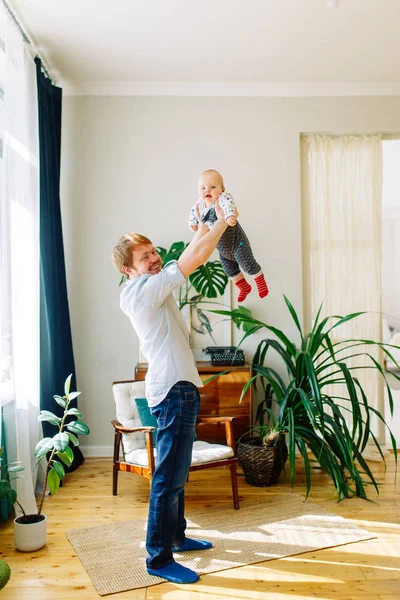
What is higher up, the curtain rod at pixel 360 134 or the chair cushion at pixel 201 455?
the curtain rod at pixel 360 134

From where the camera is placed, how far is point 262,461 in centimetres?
393

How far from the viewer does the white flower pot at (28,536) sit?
290 cm

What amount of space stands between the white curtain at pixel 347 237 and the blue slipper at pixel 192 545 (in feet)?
7.56

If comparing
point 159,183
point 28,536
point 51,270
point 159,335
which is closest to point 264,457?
point 28,536

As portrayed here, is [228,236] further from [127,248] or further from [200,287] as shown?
[200,287]

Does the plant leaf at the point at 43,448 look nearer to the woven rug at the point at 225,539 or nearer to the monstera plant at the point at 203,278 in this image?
the woven rug at the point at 225,539

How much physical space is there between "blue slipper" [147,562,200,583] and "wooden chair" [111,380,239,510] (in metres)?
0.78

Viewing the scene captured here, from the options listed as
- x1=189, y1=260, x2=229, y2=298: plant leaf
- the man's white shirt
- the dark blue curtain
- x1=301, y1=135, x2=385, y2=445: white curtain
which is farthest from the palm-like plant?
the dark blue curtain

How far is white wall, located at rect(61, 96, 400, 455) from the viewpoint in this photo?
187 inches

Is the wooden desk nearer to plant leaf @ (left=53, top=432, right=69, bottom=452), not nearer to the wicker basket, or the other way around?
the wicker basket

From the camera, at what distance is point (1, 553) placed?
2.91 m

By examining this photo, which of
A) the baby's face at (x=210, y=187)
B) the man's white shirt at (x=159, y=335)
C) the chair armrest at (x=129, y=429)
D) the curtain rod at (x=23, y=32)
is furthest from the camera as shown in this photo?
the chair armrest at (x=129, y=429)

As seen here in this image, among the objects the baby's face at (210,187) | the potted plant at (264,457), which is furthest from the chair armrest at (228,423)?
the baby's face at (210,187)

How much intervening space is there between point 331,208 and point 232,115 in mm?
1122
